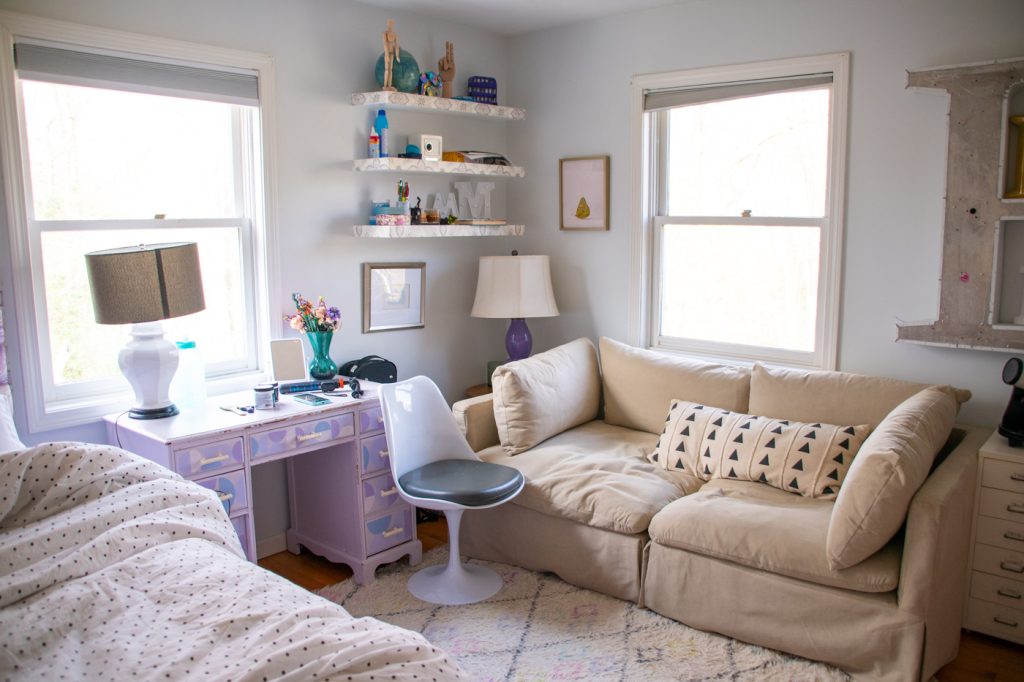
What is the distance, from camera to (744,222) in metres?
3.80

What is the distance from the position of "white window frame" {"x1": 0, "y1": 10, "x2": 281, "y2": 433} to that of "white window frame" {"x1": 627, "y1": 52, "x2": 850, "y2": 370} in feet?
5.80

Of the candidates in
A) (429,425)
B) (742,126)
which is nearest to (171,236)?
(429,425)

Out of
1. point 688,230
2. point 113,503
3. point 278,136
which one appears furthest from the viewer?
point 688,230

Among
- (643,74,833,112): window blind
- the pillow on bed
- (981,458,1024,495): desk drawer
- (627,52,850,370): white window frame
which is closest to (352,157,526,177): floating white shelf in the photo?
(627,52,850,370): white window frame

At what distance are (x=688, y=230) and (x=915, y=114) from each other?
115 cm

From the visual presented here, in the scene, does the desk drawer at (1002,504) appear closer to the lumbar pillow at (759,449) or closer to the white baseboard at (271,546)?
the lumbar pillow at (759,449)

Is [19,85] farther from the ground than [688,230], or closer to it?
farther from the ground

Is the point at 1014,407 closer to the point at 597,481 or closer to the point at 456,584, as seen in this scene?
the point at 597,481

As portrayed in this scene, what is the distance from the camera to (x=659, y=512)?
2.99 m

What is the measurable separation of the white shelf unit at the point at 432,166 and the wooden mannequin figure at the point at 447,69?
0.37 feet

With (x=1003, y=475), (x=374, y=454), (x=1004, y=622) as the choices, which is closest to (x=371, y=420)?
(x=374, y=454)

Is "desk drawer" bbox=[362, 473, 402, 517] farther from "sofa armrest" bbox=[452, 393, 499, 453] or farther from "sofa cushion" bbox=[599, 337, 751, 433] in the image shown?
"sofa cushion" bbox=[599, 337, 751, 433]

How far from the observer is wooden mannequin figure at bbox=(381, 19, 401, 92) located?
11.8 feet

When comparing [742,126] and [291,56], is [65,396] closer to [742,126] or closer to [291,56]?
[291,56]
